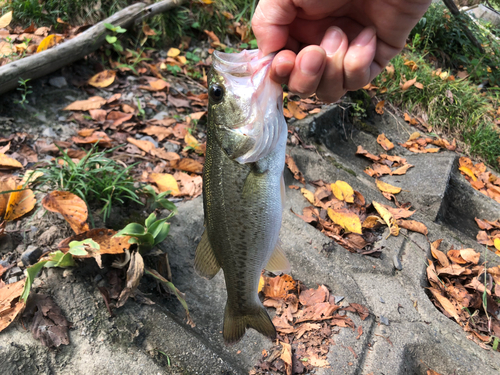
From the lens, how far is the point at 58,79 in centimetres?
399

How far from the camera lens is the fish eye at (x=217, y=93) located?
1663 millimetres

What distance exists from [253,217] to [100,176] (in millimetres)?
1774

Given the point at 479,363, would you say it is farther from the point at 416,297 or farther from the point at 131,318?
the point at 131,318

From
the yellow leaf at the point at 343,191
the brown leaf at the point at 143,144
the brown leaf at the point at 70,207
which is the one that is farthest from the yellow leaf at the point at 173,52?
the brown leaf at the point at 70,207

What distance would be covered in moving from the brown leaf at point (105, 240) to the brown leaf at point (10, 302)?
33 cm

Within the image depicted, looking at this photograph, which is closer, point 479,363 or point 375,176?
point 479,363

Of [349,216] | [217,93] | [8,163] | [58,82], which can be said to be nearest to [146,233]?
[217,93]

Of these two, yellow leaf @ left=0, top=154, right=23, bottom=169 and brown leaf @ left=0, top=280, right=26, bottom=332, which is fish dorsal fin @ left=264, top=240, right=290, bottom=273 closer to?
brown leaf @ left=0, top=280, right=26, bottom=332

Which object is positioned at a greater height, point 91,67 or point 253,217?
point 253,217

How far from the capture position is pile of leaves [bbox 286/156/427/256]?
3334 mm

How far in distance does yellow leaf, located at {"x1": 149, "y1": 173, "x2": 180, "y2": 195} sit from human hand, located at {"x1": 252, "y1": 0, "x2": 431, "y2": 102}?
1754 mm

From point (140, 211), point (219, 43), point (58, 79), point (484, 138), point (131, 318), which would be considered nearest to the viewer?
point (131, 318)

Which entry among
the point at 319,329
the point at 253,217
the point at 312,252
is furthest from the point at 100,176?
the point at 319,329

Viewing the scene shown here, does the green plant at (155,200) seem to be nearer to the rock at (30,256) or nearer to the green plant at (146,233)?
the green plant at (146,233)
